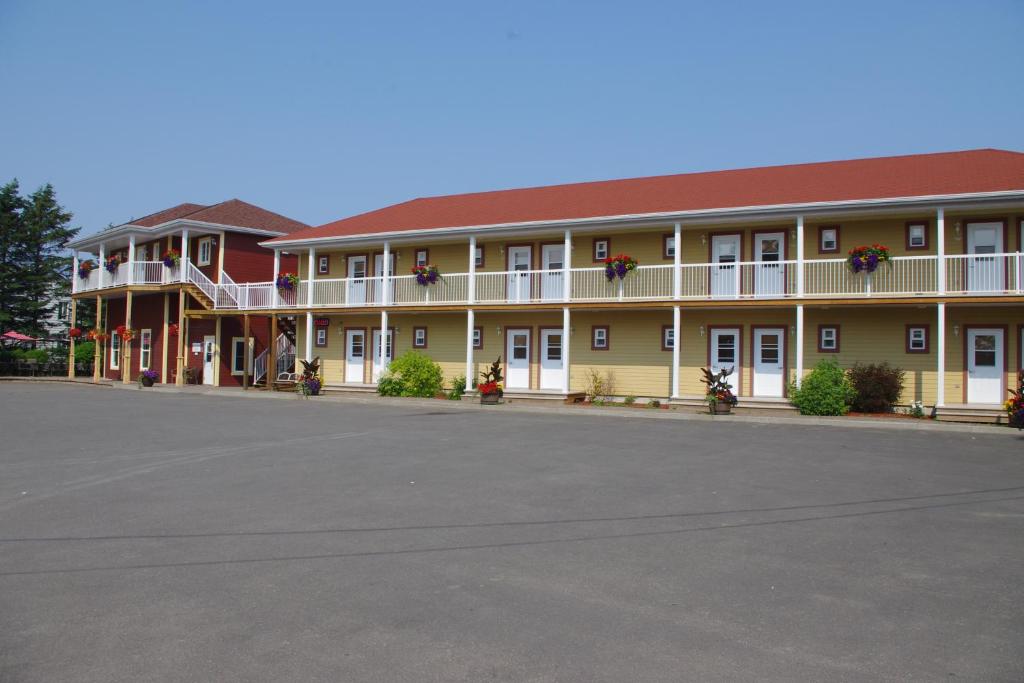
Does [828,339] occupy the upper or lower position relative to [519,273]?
lower

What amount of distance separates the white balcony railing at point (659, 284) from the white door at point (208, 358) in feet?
7.42

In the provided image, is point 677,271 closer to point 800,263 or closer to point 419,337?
point 800,263

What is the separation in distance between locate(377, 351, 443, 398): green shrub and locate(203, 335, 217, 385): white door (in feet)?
34.3

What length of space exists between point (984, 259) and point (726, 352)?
273 inches

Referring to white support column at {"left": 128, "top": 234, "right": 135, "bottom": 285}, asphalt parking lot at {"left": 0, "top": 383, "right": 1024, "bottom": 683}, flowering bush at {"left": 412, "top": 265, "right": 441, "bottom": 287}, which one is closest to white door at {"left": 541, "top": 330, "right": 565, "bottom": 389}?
flowering bush at {"left": 412, "top": 265, "right": 441, "bottom": 287}

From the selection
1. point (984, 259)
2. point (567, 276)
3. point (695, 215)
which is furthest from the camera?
point (567, 276)

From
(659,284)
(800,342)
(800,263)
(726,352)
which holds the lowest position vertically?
(726,352)

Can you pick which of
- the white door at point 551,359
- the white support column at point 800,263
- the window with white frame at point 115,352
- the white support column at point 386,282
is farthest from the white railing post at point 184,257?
the white support column at point 800,263

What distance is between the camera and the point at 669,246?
24203 mm

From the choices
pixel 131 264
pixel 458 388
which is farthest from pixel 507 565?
pixel 131 264

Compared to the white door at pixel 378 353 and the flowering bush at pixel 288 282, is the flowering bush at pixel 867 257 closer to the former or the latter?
the white door at pixel 378 353

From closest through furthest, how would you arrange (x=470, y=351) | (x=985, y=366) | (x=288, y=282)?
(x=985, y=366), (x=470, y=351), (x=288, y=282)

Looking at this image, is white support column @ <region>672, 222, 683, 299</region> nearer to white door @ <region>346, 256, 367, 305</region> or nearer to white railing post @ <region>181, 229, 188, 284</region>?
white door @ <region>346, 256, 367, 305</region>

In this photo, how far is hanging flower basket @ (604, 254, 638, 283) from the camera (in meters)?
23.3
